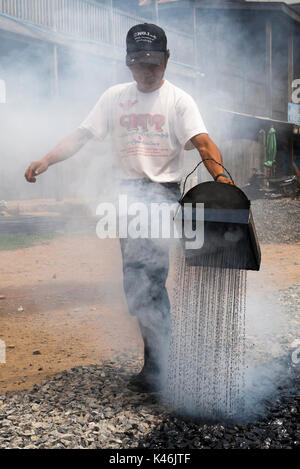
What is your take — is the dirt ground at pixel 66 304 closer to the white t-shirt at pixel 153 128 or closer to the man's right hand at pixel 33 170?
the man's right hand at pixel 33 170

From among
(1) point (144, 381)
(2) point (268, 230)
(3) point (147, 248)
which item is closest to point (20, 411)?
(1) point (144, 381)

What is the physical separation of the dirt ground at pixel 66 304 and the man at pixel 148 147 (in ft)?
2.56

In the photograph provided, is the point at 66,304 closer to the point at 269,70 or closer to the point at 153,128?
Answer: the point at 153,128

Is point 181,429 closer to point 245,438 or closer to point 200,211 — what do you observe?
point 245,438

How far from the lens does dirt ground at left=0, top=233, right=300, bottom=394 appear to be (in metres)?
3.38

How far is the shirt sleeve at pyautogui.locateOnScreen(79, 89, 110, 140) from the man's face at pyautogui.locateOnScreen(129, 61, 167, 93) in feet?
0.79

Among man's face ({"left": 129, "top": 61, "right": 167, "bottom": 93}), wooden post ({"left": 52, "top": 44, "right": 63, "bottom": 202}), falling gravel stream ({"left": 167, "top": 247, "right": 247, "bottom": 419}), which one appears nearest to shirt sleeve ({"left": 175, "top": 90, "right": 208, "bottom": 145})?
man's face ({"left": 129, "top": 61, "right": 167, "bottom": 93})

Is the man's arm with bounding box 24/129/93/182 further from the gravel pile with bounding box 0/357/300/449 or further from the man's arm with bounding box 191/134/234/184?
the gravel pile with bounding box 0/357/300/449

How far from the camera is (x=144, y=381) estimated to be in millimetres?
2793

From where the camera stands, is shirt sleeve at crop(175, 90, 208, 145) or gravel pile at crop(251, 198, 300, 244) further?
gravel pile at crop(251, 198, 300, 244)

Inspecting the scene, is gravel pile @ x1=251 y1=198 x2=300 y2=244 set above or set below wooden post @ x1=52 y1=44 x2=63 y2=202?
below

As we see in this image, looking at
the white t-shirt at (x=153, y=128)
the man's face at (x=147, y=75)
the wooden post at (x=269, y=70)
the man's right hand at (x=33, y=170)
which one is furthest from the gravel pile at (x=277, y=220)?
the man's right hand at (x=33, y=170)
